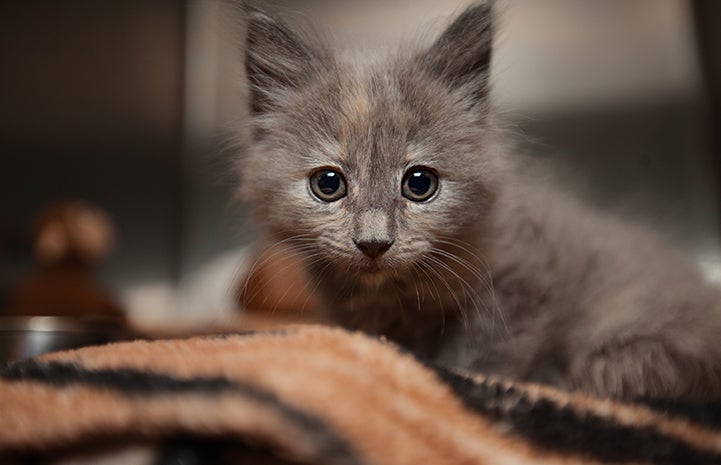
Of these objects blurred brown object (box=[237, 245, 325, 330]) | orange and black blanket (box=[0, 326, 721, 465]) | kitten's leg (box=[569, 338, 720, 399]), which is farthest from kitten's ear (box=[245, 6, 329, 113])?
kitten's leg (box=[569, 338, 720, 399])

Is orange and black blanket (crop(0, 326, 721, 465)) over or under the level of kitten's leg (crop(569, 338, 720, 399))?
over

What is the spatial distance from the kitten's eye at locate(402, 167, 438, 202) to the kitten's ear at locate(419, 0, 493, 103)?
0.57 ft

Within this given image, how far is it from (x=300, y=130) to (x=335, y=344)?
17.2 inches

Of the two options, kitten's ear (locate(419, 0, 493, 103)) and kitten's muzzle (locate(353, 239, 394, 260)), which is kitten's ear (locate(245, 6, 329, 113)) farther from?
kitten's muzzle (locate(353, 239, 394, 260))

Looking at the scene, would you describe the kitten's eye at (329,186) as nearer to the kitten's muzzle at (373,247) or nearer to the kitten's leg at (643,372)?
the kitten's muzzle at (373,247)

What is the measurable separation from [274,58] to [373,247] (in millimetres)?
395

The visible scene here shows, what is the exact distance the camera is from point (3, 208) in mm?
2094

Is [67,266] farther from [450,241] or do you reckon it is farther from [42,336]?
[450,241]

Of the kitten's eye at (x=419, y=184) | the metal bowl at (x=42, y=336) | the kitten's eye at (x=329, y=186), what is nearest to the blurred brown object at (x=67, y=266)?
the metal bowl at (x=42, y=336)

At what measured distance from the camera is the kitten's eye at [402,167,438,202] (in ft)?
3.07

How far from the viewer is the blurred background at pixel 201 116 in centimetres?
166

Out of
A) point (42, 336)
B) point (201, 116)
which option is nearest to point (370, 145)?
point (42, 336)

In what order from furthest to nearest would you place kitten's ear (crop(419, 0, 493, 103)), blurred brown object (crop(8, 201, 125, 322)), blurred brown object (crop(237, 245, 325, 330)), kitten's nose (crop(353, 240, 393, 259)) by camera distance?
1. blurred brown object (crop(8, 201, 125, 322))
2. blurred brown object (crop(237, 245, 325, 330))
3. kitten's ear (crop(419, 0, 493, 103))
4. kitten's nose (crop(353, 240, 393, 259))

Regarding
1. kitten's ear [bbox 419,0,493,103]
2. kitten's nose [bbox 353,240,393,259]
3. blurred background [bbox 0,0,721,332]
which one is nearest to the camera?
kitten's nose [bbox 353,240,393,259]
